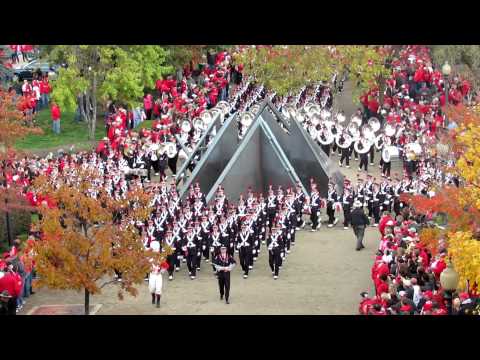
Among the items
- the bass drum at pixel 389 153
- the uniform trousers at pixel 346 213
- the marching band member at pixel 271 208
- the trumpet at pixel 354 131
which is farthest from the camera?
the trumpet at pixel 354 131

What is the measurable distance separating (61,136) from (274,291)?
719 inches

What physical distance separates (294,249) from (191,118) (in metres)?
12.2

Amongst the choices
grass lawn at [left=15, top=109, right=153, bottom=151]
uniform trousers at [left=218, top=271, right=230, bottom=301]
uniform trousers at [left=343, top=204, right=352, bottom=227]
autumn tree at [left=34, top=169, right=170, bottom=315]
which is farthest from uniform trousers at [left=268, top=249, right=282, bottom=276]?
grass lawn at [left=15, top=109, right=153, bottom=151]

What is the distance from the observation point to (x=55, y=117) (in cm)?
4291

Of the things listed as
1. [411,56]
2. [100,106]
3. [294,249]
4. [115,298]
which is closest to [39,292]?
[115,298]

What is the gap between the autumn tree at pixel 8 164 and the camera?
28484mm

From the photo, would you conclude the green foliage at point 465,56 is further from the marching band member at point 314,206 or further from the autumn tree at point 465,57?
the marching band member at point 314,206

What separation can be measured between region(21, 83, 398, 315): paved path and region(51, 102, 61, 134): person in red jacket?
15.2 metres

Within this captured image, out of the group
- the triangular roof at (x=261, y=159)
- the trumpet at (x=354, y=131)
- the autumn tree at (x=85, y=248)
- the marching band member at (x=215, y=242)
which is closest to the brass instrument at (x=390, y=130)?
the trumpet at (x=354, y=131)

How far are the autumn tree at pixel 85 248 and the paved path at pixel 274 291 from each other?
Result: 1812 mm

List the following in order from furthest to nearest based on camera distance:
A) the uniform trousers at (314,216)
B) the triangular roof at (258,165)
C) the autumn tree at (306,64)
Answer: the autumn tree at (306,64)
the triangular roof at (258,165)
the uniform trousers at (314,216)

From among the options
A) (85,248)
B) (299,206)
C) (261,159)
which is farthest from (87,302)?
(261,159)

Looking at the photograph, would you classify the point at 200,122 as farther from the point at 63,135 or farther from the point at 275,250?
the point at 275,250

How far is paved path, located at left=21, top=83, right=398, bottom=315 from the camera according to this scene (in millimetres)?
25359
